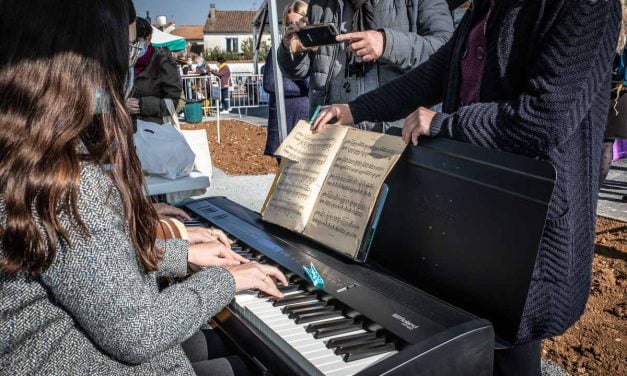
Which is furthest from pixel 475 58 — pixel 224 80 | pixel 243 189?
pixel 224 80

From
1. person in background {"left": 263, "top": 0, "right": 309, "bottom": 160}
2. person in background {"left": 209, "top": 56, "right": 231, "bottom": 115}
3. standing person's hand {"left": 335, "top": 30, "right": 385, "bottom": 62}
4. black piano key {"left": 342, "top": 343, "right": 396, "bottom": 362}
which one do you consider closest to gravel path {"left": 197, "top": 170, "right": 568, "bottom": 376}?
person in background {"left": 263, "top": 0, "right": 309, "bottom": 160}

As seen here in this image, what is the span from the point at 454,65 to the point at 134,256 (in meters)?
1.12

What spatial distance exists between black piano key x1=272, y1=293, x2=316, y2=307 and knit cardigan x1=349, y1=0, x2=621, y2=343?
0.55 metres

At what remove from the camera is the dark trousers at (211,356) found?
150 cm

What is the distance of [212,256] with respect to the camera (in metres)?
1.66

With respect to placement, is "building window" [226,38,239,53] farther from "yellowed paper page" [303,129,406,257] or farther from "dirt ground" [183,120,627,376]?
"yellowed paper page" [303,129,406,257]

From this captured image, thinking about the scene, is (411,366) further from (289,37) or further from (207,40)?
(207,40)

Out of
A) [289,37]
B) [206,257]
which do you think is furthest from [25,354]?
[289,37]

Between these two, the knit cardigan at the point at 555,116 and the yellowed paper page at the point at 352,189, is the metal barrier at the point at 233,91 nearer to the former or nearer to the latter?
the yellowed paper page at the point at 352,189

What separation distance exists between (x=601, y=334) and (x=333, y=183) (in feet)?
6.91

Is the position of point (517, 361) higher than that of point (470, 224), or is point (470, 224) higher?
point (470, 224)

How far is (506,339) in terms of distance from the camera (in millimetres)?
1245

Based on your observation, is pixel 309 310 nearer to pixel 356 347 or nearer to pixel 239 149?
pixel 356 347

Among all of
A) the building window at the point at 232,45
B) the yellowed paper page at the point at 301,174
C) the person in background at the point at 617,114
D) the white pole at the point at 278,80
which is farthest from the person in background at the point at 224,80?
the building window at the point at 232,45
